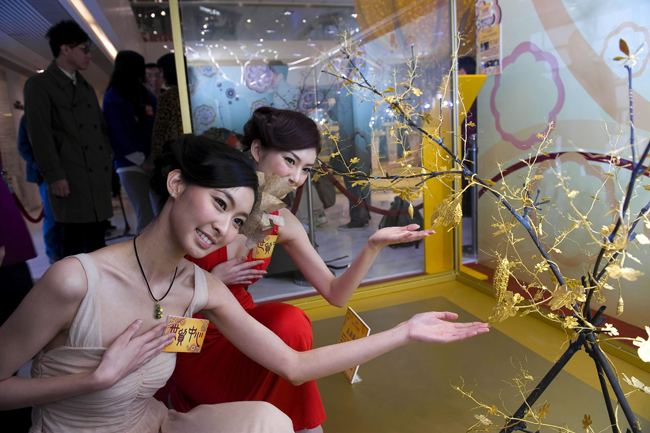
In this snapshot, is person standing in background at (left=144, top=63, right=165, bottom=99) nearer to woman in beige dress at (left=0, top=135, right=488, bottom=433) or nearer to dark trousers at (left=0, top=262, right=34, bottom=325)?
dark trousers at (left=0, top=262, right=34, bottom=325)

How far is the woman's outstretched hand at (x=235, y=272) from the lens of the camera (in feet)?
4.96

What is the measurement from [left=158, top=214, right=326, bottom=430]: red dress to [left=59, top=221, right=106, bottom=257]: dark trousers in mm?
1512

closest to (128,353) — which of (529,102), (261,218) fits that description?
(261,218)

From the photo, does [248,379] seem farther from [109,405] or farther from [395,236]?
[395,236]

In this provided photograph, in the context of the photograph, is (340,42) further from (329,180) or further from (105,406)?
(105,406)

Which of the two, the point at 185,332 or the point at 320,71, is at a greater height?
the point at 320,71

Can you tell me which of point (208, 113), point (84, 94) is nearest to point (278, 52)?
point (208, 113)

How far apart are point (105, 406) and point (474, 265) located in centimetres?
283

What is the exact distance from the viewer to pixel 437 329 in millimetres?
1017

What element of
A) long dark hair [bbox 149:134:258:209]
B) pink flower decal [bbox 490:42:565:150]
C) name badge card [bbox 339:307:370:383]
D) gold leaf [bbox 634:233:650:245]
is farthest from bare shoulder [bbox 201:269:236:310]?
pink flower decal [bbox 490:42:565:150]

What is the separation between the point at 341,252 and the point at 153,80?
1.63 metres

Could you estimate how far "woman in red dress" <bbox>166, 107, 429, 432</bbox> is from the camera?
1.37 m

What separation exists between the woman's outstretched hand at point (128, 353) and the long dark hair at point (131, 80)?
207cm

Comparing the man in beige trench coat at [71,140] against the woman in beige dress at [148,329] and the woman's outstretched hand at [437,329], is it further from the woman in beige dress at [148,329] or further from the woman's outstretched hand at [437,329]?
the woman's outstretched hand at [437,329]
